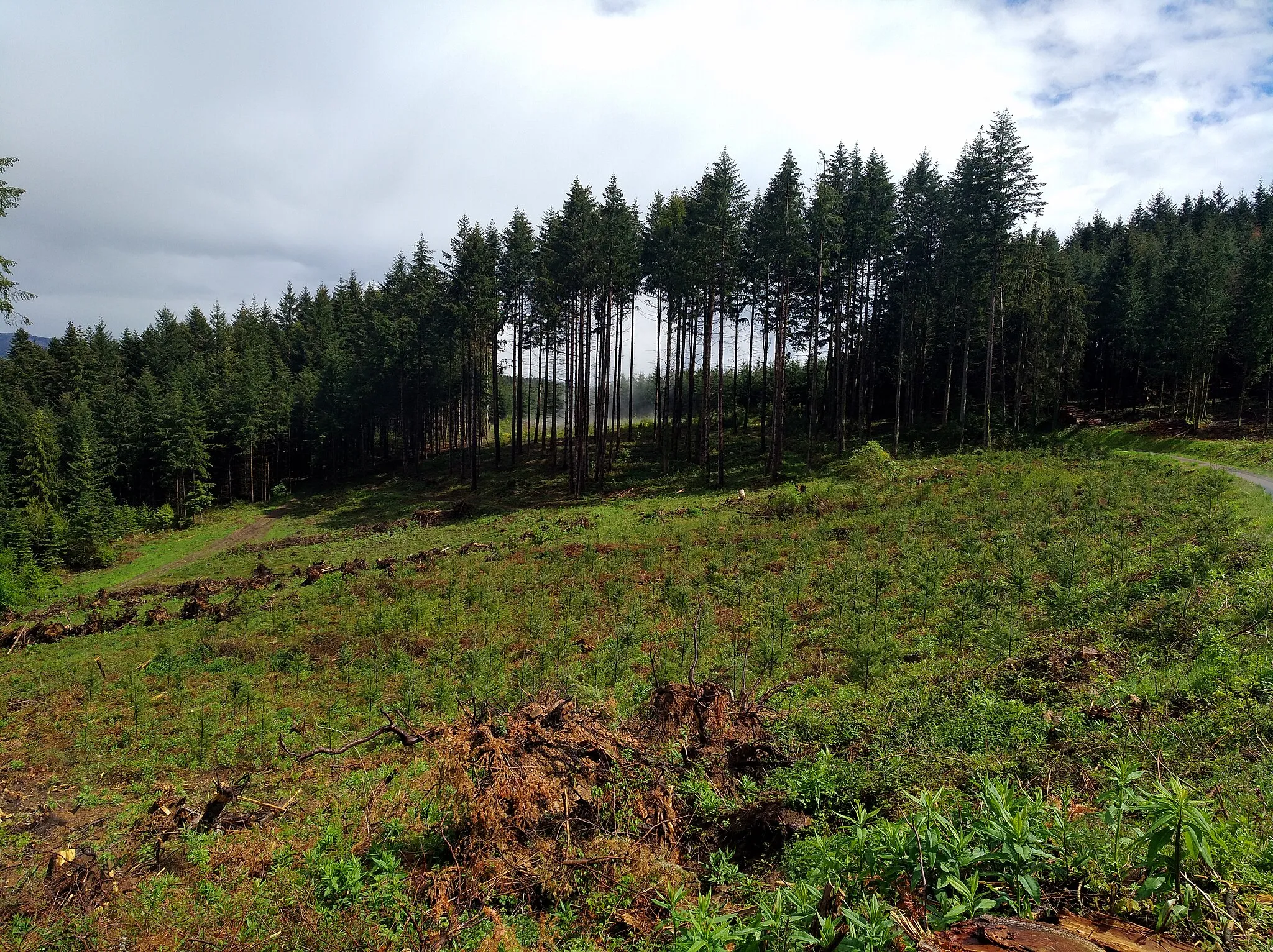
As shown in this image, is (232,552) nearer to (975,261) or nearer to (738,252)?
(738,252)

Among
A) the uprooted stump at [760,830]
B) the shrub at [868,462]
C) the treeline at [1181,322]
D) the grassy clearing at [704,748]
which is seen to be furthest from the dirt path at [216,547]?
the treeline at [1181,322]

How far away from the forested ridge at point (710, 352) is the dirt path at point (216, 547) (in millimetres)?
4700

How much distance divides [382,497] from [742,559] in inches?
1370

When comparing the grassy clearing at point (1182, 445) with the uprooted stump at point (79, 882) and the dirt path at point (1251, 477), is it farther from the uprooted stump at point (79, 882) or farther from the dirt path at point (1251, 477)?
the uprooted stump at point (79, 882)

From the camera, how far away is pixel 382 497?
44.3 m

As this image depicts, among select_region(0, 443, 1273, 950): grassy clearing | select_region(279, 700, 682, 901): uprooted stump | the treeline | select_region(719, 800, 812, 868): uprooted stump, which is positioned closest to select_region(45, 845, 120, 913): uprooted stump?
select_region(0, 443, 1273, 950): grassy clearing

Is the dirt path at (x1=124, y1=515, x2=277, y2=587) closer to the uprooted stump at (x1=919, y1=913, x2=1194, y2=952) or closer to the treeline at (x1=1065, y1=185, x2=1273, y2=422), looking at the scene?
the uprooted stump at (x1=919, y1=913, x2=1194, y2=952)

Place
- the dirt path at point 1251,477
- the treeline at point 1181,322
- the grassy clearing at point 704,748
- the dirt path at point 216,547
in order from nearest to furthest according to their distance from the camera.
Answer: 1. the grassy clearing at point 704,748
2. the dirt path at point 1251,477
3. the dirt path at point 216,547
4. the treeline at point 1181,322

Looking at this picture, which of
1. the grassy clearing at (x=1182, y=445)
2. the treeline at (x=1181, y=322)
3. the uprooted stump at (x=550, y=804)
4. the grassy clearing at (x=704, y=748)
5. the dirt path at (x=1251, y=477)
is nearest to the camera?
the grassy clearing at (x=704, y=748)

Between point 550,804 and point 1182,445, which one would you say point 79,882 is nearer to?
point 550,804

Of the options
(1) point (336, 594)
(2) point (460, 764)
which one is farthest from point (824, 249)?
(2) point (460, 764)

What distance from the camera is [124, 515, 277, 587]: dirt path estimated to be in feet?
102

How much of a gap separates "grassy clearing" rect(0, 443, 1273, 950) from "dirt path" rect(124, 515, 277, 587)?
17972mm

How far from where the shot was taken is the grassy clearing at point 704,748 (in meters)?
3.58
